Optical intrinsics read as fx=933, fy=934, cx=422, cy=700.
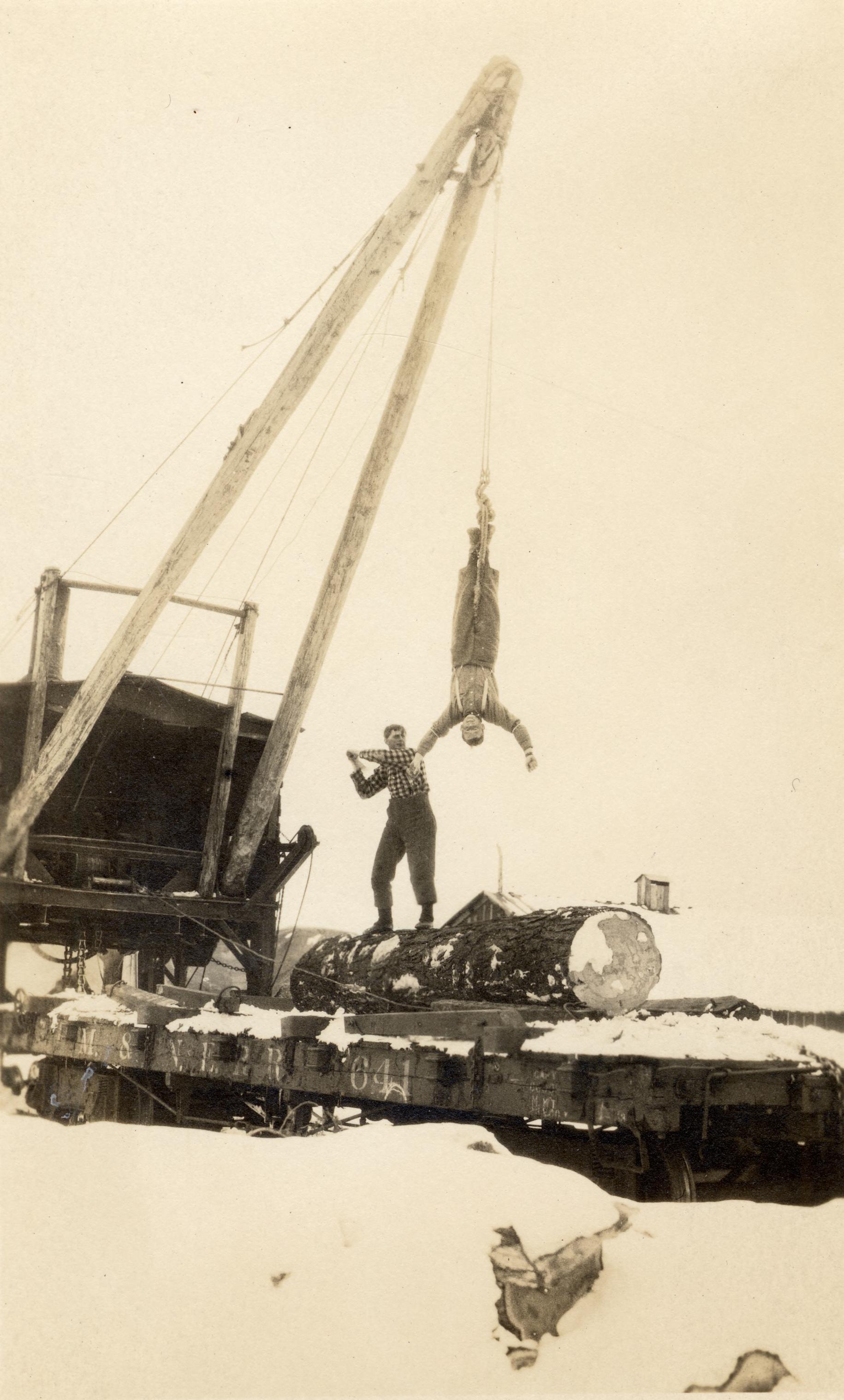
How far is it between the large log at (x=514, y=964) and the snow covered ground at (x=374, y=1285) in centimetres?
118

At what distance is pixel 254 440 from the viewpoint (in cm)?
638

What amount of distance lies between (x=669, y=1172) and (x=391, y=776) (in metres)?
3.42

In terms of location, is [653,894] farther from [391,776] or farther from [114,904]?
[114,904]

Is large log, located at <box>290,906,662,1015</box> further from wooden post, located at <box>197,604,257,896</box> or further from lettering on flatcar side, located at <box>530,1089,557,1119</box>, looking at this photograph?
wooden post, located at <box>197,604,257,896</box>

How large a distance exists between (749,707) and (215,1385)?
497 cm

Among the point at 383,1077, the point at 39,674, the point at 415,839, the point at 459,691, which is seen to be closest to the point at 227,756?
the point at 39,674

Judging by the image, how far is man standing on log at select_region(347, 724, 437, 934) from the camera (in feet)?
23.5

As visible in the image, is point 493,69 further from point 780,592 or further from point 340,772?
point 340,772

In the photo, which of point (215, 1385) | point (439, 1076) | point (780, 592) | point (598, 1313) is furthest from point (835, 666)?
point (215, 1385)

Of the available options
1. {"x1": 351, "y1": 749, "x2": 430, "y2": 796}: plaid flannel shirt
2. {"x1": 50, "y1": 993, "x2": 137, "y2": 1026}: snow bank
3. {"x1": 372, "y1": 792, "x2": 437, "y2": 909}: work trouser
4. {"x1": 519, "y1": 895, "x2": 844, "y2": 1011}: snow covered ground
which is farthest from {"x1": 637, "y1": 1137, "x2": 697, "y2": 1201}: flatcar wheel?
{"x1": 50, "y1": 993, "x2": 137, "y2": 1026}: snow bank

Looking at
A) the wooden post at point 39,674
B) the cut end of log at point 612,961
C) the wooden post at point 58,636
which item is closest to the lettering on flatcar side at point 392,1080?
the cut end of log at point 612,961

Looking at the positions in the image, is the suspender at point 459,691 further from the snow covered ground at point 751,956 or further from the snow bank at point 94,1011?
the snow bank at point 94,1011

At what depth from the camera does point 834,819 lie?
5.69 m

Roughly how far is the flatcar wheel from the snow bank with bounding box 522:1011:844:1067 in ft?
1.87
